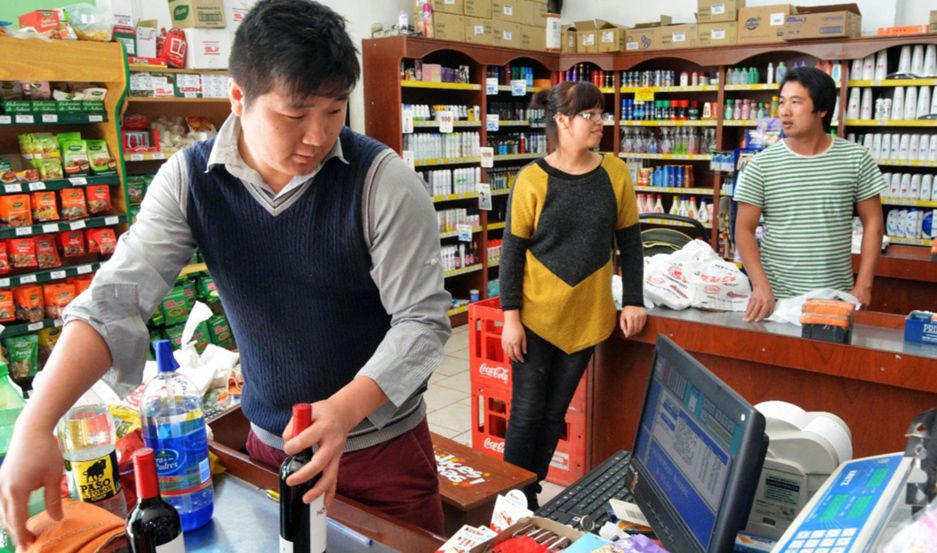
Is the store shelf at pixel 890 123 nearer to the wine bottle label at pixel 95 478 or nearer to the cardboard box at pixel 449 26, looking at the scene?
the cardboard box at pixel 449 26

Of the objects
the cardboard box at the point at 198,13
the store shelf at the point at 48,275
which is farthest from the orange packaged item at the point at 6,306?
the cardboard box at the point at 198,13

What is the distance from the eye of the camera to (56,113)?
4.47 meters

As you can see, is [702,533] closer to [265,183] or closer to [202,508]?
[202,508]

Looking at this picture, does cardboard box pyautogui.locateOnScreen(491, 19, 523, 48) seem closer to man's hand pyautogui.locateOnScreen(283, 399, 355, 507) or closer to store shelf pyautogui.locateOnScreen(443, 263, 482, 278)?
store shelf pyautogui.locateOnScreen(443, 263, 482, 278)

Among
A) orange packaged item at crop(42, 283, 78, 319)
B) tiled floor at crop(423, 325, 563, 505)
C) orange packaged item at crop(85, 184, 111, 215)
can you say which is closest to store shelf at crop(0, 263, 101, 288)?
orange packaged item at crop(42, 283, 78, 319)

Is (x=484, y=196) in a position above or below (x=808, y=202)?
below

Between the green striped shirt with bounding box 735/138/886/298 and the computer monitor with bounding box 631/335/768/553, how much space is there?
1884 millimetres

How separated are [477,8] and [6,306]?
4537mm

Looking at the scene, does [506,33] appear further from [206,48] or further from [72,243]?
[72,243]

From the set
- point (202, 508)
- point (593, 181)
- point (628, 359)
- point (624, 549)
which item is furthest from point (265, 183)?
point (628, 359)

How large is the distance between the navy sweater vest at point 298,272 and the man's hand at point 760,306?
6.07ft

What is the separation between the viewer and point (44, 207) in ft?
15.1

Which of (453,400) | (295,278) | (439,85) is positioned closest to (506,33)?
(439,85)

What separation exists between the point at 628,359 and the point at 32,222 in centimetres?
375
